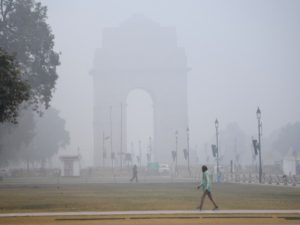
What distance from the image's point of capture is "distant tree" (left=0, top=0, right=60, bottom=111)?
173 feet

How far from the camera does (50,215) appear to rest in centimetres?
2141

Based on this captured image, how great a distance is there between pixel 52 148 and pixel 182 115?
96.1ft

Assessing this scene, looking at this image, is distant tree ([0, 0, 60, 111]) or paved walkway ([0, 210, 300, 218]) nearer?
paved walkway ([0, 210, 300, 218])

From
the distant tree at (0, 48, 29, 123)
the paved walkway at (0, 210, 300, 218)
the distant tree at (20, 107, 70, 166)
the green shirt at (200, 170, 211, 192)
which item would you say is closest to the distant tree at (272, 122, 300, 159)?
the distant tree at (20, 107, 70, 166)

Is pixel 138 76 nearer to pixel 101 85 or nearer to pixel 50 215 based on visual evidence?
pixel 101 85

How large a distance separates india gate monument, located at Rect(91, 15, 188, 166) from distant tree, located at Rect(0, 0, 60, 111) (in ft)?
265

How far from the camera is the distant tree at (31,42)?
173 feet

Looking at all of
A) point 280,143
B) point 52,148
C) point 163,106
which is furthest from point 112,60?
point 280,143

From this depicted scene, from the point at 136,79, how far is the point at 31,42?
8913 cm

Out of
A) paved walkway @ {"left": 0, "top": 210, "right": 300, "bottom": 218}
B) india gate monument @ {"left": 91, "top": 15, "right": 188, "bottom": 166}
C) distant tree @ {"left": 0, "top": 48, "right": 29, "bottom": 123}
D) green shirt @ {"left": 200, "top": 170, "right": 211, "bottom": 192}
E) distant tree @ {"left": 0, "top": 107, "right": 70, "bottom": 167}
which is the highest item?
india gate monument @ {"left": 91, "top": 15, "right": 188, "bottom": 166}

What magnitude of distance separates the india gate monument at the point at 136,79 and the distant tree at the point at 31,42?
80.7 meters

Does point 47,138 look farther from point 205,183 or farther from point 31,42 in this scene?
point 205,183

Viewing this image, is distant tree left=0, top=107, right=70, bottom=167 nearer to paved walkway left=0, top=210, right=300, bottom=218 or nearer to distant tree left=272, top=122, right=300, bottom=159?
distant tree left=272, top=122, right=300, bottom=159

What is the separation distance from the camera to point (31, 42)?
176 feet
